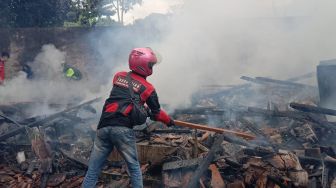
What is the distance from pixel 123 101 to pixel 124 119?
0.22 m

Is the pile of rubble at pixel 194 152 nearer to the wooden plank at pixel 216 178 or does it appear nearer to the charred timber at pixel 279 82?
the wooden plank at pixel 216 178

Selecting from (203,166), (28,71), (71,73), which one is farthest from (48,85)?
(203,166)

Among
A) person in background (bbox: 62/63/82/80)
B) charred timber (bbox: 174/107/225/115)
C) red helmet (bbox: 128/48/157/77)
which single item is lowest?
charred timber (bbox: 174/107/225/115)

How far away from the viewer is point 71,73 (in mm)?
13328

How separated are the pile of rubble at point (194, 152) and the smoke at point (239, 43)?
521 centimetres

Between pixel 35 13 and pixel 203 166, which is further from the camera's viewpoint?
pixel 35 13

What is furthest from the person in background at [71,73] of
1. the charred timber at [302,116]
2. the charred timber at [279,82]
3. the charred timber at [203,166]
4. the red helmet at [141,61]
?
the red helmet at [141,61]

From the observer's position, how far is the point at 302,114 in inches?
292

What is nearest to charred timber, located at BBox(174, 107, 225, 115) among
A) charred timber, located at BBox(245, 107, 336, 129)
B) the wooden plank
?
charred timber, located at BBox(245, 107, 336, 129)

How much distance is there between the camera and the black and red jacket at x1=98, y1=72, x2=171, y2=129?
14.6 feet

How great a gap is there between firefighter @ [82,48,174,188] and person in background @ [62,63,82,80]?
9.14 metres

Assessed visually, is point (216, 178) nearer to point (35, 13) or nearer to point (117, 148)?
point (117, 148)

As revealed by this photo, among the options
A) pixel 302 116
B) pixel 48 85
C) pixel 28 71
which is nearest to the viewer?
pixel 302 116

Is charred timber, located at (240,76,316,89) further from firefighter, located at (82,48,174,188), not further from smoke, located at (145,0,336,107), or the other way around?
firefighter, located at (82,48,174,188)
